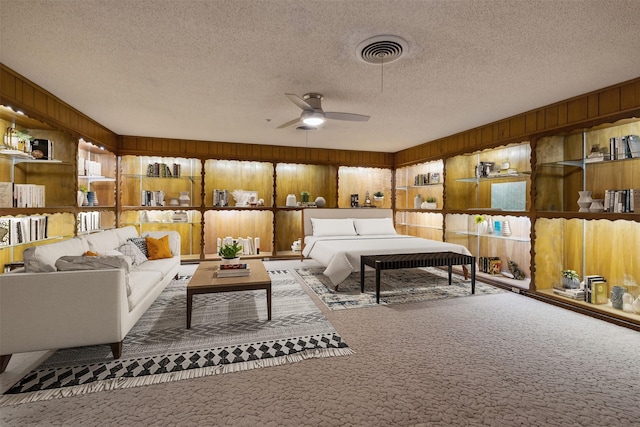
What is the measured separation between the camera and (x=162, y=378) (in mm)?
2291

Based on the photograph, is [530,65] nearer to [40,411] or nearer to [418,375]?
[418,375]

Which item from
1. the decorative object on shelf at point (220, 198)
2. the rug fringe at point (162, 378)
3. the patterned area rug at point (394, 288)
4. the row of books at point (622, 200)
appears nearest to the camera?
the rug fringe at point (162, 378)

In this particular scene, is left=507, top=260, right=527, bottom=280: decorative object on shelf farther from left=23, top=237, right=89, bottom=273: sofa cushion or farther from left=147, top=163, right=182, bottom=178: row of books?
left=147, top=163, right=182, bottom=178: row of books

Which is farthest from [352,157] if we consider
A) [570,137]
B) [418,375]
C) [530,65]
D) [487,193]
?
[418,375]

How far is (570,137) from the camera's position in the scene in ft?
14.7

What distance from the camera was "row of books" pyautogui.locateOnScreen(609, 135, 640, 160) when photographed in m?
3.60

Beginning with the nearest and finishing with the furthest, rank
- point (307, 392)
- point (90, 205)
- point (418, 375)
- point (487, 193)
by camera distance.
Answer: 1. point (307, 392)
2. point (418, 375)
3. point (90, 205)
4. point (487, 193)

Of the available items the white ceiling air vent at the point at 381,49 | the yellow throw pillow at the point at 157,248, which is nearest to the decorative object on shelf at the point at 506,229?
the white ceiling air vent at the point at 381,49

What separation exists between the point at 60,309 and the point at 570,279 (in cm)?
551

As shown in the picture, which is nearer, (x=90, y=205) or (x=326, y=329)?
(x=326, y=329)

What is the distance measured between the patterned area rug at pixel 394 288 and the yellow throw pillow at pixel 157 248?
6.91 feet

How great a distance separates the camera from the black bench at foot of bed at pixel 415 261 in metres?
4.18

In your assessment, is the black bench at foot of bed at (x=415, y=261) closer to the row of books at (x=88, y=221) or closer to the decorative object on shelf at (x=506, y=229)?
the decorative object on shelf at (x=506, y=229)

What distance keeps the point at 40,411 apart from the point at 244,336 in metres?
1.45
